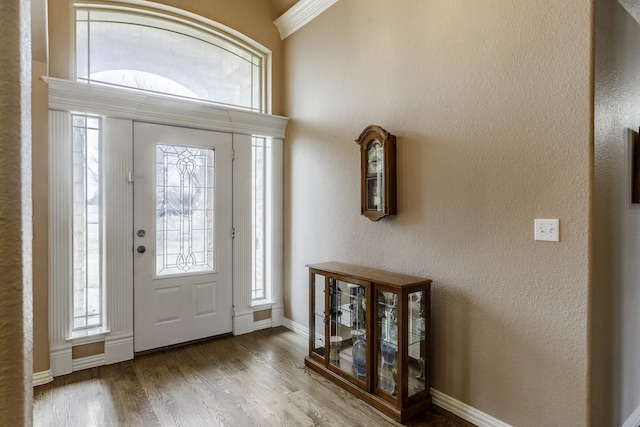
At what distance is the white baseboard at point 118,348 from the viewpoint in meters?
3.04

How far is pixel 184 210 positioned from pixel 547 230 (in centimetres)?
288

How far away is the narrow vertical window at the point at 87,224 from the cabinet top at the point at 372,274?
5.93 feet

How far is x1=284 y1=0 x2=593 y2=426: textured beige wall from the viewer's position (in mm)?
1854

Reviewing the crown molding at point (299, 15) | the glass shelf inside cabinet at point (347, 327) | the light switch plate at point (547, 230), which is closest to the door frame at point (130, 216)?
the crown molding at point (299, 15)

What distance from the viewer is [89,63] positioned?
305 centimetres

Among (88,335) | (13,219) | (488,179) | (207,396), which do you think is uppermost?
(488,179)

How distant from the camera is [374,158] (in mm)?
2871

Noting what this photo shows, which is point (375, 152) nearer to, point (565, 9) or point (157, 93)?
point (565, 9)

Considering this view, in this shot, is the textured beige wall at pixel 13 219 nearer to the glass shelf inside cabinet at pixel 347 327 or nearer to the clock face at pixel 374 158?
the glass shelf inside cabinet at pixel 347 327

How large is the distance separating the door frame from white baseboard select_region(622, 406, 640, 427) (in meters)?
2.90

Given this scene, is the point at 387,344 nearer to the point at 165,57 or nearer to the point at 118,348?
the point at 118,348

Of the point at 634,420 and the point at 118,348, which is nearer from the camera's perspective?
the point at 634,420

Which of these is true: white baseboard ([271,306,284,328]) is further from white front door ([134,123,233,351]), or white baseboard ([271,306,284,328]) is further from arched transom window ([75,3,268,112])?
arched transom window ([75,3,268,112])

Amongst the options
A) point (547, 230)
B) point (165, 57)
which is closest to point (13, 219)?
point (547, 230)
